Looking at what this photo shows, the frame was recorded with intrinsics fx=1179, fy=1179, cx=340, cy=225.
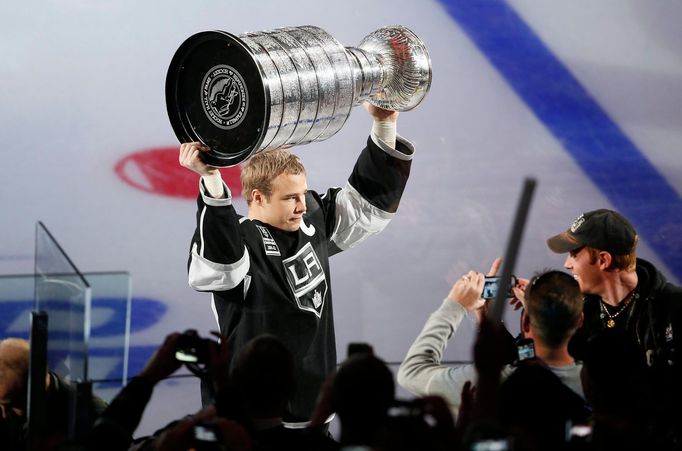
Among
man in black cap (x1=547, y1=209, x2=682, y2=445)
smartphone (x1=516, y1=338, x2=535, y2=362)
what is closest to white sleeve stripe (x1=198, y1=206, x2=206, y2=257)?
smartphone (x1=516, y1=338, x2=535, y2=362)

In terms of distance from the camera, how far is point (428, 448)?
5.87 feet

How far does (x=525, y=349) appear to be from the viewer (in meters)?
2.54

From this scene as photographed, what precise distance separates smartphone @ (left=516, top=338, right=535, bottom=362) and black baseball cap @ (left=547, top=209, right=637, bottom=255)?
922 mm

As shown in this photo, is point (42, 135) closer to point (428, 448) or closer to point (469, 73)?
point (469, 73)

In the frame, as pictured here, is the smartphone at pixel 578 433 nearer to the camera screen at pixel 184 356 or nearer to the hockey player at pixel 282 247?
the camera screen at pixel 184 356

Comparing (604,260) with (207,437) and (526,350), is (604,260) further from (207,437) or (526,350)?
(207,437)

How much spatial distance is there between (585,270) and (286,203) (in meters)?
0.90

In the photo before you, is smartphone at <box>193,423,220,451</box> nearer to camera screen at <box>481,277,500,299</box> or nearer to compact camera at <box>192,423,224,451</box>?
compact camera at <box>192,423,224,451</box>

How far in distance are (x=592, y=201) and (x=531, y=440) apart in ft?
10.4

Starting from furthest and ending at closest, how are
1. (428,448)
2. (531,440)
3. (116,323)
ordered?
(116,323) → (531,440) → (428,448)

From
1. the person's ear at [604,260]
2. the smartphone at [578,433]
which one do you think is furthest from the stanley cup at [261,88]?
the smartphone at [578,433]

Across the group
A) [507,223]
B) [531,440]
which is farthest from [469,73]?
[531,440]

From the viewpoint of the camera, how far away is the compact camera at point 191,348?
7.20 feet

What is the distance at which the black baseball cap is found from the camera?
3377mm
